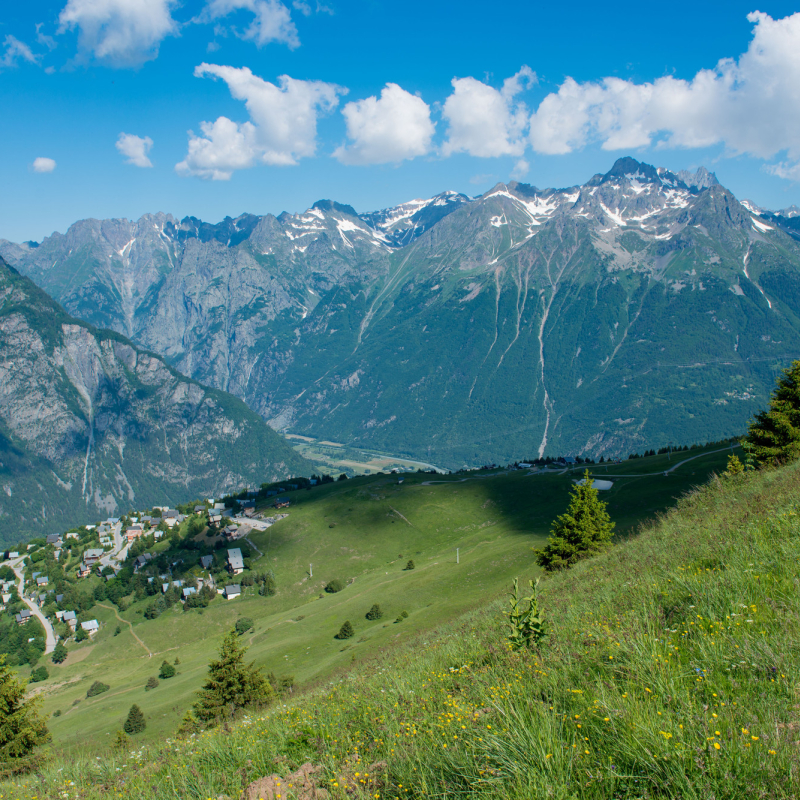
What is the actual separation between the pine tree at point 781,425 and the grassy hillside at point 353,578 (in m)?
10.9

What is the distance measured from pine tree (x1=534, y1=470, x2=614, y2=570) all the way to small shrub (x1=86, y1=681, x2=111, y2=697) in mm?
74199

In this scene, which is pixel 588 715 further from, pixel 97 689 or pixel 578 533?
pixel 97 689

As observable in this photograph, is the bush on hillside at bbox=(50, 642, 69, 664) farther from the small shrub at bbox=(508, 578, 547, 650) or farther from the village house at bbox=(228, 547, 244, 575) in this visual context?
the small shrub at bbox=(508, 578, 547, 650)

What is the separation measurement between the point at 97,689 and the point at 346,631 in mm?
47145

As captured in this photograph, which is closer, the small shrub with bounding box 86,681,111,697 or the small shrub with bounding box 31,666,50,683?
the small shrub with bounding box 86,681,111,697

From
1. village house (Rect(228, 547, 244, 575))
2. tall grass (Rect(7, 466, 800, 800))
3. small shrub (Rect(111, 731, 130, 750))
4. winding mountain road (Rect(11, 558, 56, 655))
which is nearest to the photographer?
tall grass (Rect(7, 466, 800, 800))

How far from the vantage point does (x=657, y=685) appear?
573 centimetres

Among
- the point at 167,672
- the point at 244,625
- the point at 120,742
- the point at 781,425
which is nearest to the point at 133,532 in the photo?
the point at 244,625

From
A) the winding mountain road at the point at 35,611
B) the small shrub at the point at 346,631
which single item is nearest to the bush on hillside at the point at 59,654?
the winding mountain road at the point at 35,611

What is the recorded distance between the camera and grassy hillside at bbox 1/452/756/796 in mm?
52250

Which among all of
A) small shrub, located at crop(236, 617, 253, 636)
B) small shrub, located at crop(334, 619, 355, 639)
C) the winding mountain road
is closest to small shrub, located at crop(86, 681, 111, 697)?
small shrub, located at crop(236, 617, 253, 636)

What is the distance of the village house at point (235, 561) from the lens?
4557 inches

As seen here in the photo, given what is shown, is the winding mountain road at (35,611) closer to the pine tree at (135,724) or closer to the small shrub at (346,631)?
the pine tree at (135,724)

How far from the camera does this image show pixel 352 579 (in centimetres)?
9700
